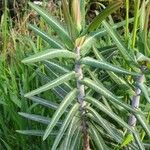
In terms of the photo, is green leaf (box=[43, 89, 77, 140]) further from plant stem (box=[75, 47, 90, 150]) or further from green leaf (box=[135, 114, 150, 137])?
green leaf (box=[135, 114, 150, 137])

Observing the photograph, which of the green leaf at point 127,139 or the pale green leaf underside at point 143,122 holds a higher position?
the pale green leaf underside at point 143,122

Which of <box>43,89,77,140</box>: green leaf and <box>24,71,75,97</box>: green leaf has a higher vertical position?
<box>24,71,75,97</box>: green leaf

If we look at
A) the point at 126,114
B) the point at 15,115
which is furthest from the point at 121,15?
the point at 126,114

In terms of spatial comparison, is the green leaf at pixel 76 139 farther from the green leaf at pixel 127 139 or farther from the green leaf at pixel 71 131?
the green leaf at pixel 127 139

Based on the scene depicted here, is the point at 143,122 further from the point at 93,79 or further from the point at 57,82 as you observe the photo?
the point at 57,82

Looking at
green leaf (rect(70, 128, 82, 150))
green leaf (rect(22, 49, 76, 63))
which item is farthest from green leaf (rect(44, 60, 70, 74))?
green leaf (rect(70, 128, 82, 150))

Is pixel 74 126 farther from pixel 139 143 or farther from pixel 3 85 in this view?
pixel 3 85

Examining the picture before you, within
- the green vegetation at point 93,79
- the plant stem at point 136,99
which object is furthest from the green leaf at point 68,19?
the plant stem at point 136,99
